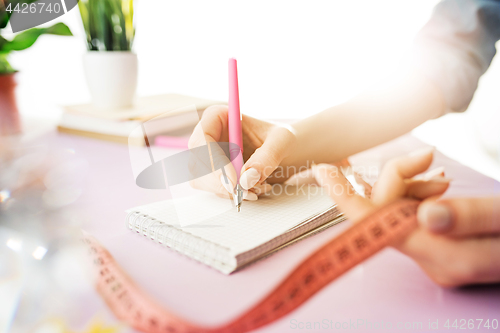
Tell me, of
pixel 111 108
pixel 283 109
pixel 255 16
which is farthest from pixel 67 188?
Result: pixel 255 16

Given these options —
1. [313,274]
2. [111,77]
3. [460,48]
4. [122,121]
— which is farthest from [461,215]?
[111,77]

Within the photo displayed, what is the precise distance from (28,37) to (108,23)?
9.3 inches

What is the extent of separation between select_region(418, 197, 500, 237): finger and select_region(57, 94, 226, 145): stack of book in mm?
735

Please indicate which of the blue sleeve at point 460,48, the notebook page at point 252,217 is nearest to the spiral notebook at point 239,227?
the notebook page at point 252,217

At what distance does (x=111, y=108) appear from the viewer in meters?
1.09

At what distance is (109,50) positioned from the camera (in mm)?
1047

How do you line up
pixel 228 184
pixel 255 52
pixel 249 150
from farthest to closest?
1. pixel 255 52
2. pixel 249 150
3. pixel 228 184

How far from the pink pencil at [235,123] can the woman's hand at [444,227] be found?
9.0 inches

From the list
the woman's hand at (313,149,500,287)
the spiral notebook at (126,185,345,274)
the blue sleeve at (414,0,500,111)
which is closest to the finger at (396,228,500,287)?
the woman's hand at (313,149,500,287)

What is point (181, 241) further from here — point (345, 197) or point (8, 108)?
point (8, 108)

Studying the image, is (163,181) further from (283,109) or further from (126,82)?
(283,109)

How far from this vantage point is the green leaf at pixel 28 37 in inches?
38.1

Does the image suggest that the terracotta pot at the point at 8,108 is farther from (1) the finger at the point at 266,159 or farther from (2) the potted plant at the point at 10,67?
(1) the finger at the point at 266,159

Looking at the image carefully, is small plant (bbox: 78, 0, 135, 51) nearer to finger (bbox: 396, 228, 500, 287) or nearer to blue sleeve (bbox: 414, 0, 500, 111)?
blue sleeve (bbox: 414, 0, 500, 111)
